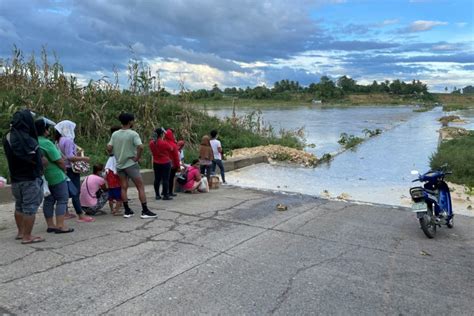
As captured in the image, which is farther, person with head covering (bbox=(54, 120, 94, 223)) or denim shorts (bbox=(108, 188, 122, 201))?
denim shorts (bbox=(108, 188, 122, 201))

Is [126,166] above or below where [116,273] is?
above

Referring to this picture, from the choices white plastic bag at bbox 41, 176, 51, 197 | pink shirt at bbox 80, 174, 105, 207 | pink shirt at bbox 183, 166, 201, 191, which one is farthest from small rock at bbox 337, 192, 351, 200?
white plastic bag at bbox 41, 176, 51, 197

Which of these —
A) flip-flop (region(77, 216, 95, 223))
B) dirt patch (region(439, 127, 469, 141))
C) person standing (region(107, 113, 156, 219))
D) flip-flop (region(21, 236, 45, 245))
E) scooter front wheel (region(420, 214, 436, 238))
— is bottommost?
dirt patch (region(439, 127, 469, 141))

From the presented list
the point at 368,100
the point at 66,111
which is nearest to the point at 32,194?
the point at 66,111

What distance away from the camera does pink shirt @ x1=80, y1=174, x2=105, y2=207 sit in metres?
7.61

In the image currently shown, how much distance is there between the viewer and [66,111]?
49.2 ft

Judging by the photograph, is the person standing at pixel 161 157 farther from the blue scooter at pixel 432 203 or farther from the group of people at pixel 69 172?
the blue scooter at pixel 432 203

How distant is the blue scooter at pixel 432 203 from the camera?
22.9 ft

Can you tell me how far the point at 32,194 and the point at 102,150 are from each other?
750 cm

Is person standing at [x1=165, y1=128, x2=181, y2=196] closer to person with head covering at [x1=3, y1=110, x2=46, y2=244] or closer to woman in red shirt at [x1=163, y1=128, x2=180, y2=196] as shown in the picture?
woman in red shirt at [x1=163, y1=128, x2=180, y2=196]

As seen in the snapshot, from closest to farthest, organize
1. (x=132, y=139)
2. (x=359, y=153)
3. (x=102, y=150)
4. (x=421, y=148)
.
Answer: (x=132, y=139) → (x=102, y=150) → (x=359, y=153) → (x=421, y=148)

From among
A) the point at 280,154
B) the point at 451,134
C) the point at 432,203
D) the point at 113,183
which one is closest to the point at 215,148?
the point at 113,183

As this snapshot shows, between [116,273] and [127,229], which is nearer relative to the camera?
[116,273]

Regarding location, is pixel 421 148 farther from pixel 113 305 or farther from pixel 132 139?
pixel 113 305
